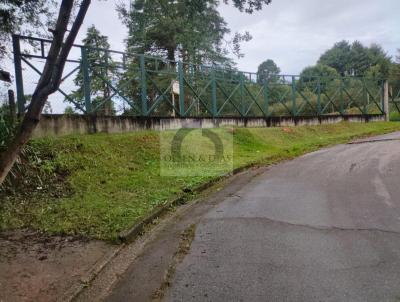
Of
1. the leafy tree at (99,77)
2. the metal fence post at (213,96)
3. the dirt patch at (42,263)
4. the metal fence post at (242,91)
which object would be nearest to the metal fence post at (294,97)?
the metal fence post at (242,91)

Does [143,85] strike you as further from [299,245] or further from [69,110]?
[299,245]

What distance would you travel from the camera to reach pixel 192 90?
12.7 meters

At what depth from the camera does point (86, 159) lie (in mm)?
7723

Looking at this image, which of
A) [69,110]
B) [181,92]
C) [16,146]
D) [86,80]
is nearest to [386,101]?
[181,92]

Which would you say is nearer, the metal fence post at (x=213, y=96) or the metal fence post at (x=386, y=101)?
the metal fence post at (x=213, y=96)

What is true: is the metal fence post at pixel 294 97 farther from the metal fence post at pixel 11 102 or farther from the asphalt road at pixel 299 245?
the metal fence post at pixel 11 102

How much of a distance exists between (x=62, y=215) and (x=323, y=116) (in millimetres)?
15294

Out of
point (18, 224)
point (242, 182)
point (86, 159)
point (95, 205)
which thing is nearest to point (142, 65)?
point (86, 159)

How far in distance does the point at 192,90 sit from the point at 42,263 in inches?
365

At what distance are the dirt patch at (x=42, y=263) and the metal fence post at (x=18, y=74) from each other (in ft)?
13.8

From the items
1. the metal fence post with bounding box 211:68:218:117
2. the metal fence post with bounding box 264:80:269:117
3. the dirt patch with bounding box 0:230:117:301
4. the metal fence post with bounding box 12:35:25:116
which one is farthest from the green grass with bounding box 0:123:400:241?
the metal fence post with bounding box 264:80:269:117


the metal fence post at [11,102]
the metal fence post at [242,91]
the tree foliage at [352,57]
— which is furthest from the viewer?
the tree foliage at [352,57]

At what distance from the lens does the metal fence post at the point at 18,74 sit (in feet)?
27.2

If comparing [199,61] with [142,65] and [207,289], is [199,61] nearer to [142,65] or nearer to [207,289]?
[142,65]
